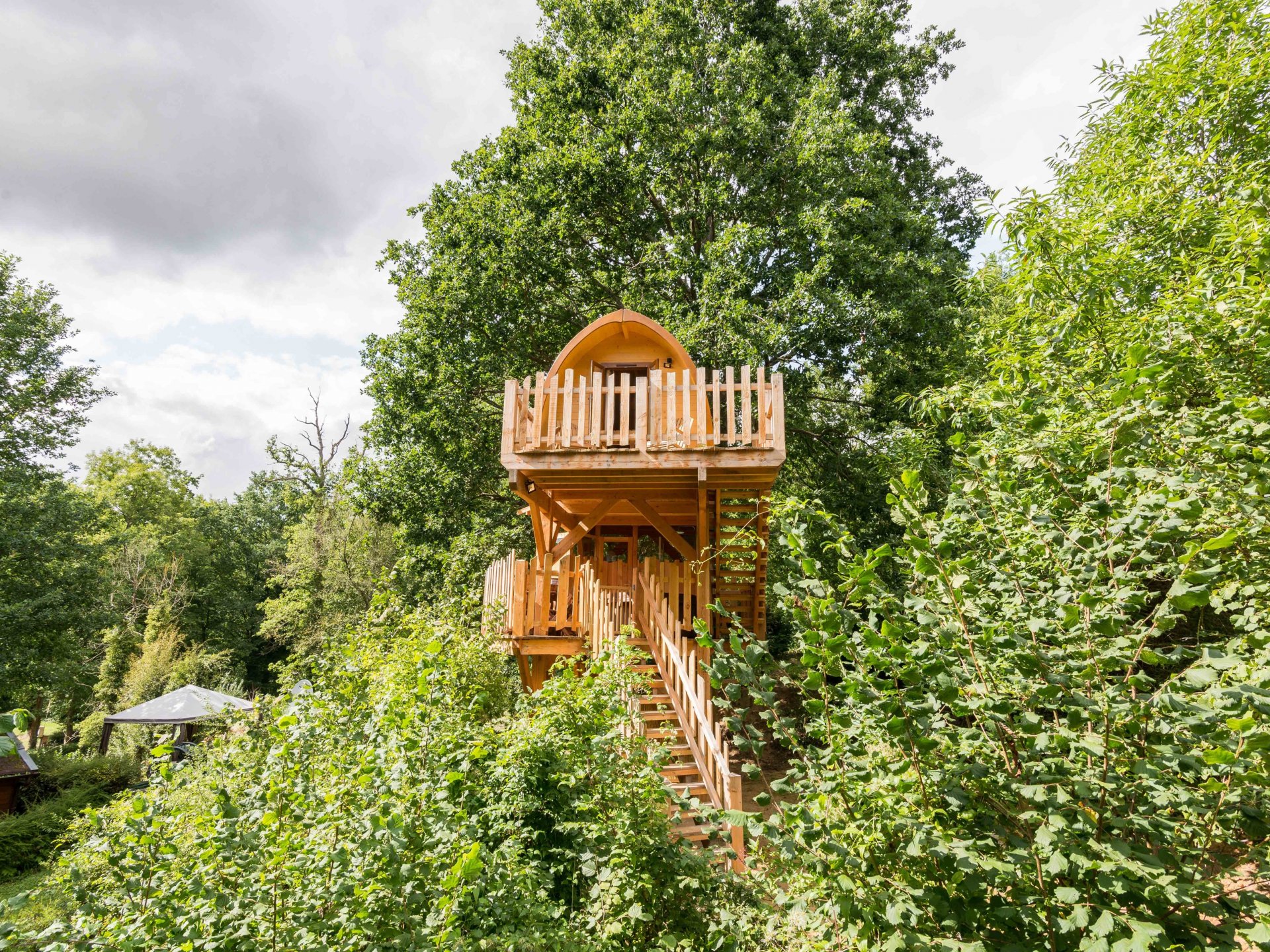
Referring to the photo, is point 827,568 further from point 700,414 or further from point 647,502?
point 700,414

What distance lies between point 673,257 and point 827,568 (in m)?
7.57

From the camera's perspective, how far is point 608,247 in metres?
15.2

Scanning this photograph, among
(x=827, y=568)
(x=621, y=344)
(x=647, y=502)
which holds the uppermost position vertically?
(x=621, y=344)

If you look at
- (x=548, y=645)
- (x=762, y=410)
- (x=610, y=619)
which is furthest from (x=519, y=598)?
(x=762, y=410)

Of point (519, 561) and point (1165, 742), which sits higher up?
point (519, 561)

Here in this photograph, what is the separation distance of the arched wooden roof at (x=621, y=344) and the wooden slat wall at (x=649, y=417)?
6.75 feet

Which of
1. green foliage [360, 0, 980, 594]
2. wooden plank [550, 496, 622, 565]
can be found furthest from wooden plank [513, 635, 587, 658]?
green foliage [360, 0, 980, 594]

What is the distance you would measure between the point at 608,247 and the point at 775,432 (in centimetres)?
1000

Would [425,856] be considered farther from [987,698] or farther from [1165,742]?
[1165,742]

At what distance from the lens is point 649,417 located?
24.1 ft

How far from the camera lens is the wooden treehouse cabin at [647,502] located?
6809 mm

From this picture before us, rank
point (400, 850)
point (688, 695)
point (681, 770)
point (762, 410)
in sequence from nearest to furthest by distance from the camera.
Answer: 1. point (400, 850)
2. point (681, 770)
3. point (688, 695)
4. point (762, 410)

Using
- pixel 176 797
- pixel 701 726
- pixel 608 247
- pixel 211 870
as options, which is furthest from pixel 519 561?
pixel 608 247

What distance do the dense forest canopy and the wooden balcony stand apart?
156 centimetres
